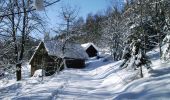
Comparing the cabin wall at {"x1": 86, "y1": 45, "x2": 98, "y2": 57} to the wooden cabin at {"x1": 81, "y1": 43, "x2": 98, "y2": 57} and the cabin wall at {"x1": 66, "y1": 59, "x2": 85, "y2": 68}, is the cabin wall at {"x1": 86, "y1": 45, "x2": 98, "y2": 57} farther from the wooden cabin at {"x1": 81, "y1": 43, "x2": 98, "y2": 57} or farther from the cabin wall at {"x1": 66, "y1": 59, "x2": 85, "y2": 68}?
the cabin wall at {"x1": 66, "y1": 59, "x2": 85, "y2": 68}

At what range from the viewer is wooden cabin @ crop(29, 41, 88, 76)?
140ft

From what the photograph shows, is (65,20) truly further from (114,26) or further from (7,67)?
(7,67)

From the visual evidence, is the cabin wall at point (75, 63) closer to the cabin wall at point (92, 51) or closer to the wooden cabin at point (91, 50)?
the wooden cabin at point (91, 50)

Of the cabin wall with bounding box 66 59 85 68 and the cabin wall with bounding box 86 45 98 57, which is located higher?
the cabin wall with bounding box 86 45 98 57

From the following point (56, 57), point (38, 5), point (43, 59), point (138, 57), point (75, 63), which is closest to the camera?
point (38, 5)

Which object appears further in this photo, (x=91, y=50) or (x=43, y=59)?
(x=91, y=50)

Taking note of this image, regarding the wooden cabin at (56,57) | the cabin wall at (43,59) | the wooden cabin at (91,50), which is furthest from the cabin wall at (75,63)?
the wooden cabin at (91,50)

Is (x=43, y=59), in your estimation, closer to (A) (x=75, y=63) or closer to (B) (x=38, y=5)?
(A) (x=75, y=63)

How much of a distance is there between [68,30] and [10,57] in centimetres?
3001

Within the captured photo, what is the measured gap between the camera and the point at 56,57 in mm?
42625

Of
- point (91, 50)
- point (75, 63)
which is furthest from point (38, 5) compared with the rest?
point (91, 50)

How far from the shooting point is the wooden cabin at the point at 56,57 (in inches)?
1681

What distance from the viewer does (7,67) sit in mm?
18859

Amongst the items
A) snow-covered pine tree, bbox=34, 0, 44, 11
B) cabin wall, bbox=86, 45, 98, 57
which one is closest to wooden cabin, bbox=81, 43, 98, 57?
cabin wall, bbox=86, 45, 98, 57
